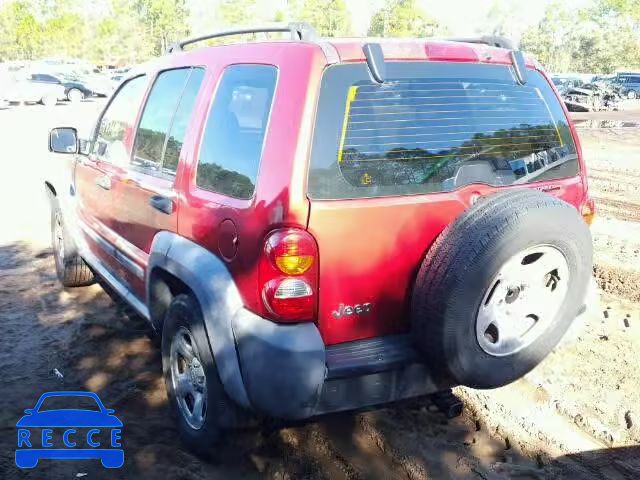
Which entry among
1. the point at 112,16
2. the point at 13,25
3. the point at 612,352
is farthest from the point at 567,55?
the point at 612,352

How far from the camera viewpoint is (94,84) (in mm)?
30031

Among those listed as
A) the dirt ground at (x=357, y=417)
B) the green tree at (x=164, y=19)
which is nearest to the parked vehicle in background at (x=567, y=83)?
the green tree at (x=164, y=19)

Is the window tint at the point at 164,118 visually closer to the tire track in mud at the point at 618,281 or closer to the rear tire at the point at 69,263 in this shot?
the rear tire at the point at 69,263

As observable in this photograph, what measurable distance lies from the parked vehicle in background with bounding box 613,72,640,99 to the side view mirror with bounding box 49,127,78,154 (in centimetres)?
4000

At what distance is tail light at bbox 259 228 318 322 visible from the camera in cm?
235

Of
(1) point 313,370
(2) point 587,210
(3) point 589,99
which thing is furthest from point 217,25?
(1) point 313,370

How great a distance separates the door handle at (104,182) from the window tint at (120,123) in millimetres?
113

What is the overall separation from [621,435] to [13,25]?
53.2 meters

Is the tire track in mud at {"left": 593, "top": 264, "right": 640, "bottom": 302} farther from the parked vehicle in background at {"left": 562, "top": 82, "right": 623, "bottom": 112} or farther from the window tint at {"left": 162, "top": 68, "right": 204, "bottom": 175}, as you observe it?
the parked vehicle in background at {"left": 562, "top": 82, "right": 623, "bottom": 112}

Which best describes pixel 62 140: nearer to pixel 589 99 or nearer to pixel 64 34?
pixel 589 99

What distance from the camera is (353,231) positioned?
244cm

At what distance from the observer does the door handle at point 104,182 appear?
3.84m

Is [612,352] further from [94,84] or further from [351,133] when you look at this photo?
[94,84]

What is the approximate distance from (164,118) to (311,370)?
171 cm
